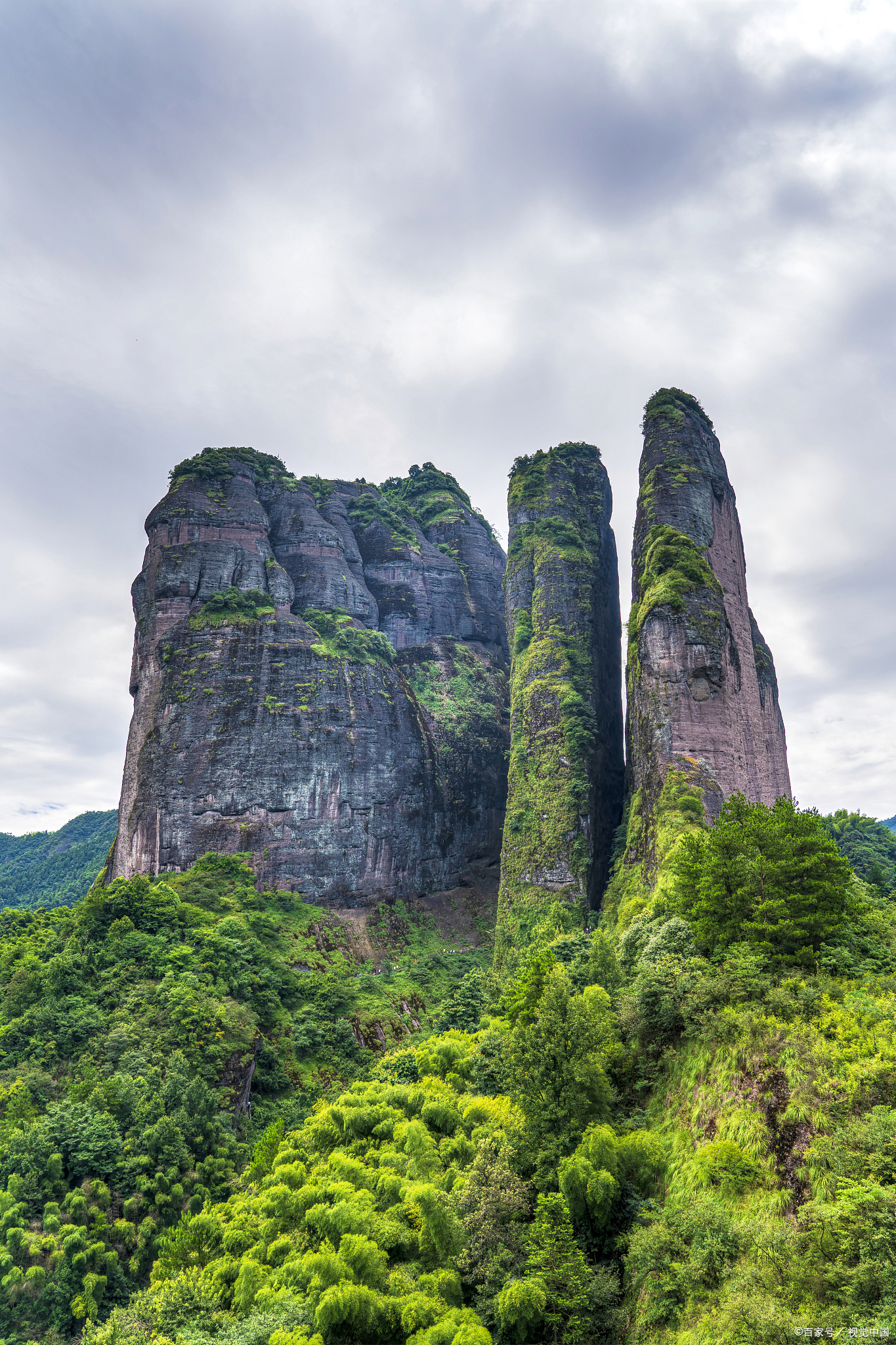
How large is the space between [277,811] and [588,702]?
2660cm

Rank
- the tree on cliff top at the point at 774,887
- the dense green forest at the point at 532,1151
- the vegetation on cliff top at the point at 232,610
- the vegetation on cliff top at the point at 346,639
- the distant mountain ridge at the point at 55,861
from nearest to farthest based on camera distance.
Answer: the dense green forest at the point at 532,1151
the tree on cliff top at the point at 774,887
the vegetation on cliff top at the point at 232,610
the vegetation on cliff top at the point at 346,639
the distant mountain ridge at the point at 55,861

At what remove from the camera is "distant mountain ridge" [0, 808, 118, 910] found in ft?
269

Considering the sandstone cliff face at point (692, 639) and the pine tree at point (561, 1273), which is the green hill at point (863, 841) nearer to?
the sandstone cliff face at point (692, 639)

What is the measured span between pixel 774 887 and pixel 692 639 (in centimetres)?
2480

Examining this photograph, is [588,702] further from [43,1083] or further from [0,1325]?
[0,1325]

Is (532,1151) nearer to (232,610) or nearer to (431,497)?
(232,610)

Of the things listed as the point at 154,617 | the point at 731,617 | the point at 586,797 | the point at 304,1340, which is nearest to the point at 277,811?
the point at 154,617

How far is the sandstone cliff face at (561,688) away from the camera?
168 ft

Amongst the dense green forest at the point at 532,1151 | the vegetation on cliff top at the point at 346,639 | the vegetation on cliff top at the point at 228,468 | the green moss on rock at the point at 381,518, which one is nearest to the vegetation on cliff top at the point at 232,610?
the vegetation on cliff top at the point at 346,639

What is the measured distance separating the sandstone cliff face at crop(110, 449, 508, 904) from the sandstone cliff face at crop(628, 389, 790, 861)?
72.7ft

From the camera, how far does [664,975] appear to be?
19.9 metres

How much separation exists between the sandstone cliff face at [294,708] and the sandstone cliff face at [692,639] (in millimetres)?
22171

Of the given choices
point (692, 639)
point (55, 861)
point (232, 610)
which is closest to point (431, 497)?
point (232, 610)

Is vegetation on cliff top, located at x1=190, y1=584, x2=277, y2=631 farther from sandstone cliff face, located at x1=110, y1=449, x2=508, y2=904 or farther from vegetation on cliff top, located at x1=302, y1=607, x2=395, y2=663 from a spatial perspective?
vegetation on cliff top, located at x1=302, y1=607, x2=395, y2=663
